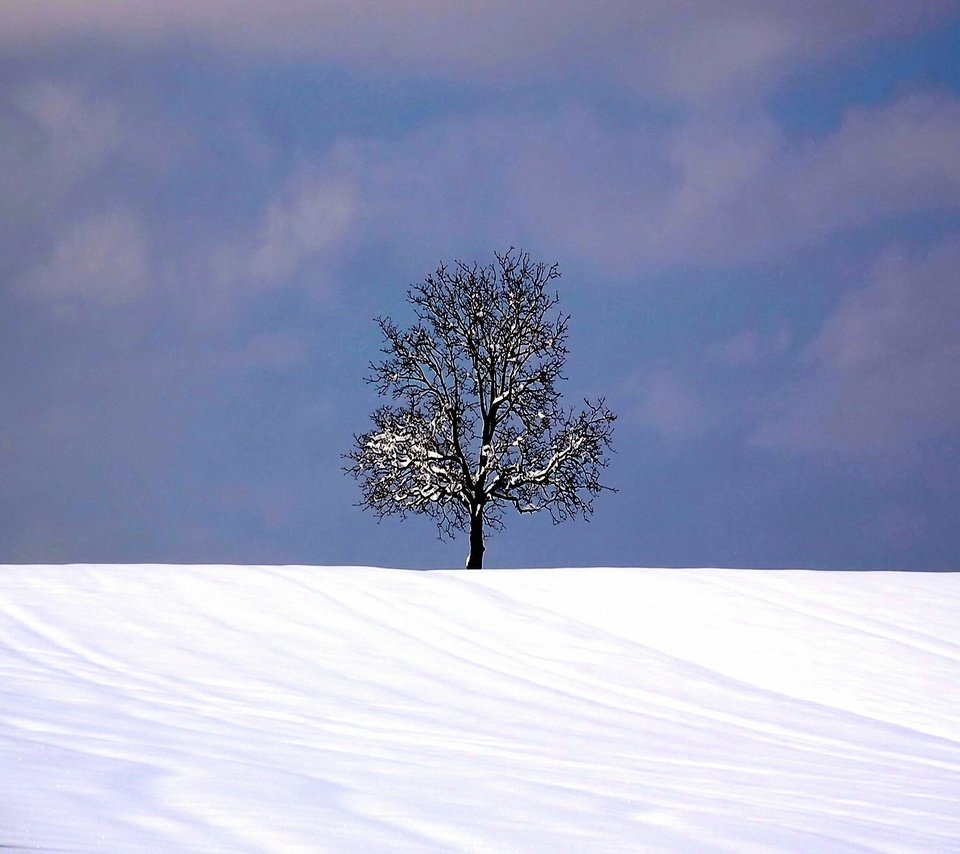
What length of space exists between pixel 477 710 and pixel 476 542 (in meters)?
12.6

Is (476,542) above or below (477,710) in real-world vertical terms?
above

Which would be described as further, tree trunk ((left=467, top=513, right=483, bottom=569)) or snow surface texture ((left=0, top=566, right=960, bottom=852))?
tree trunk ((left=467, top=513, right=483, bottom=569))

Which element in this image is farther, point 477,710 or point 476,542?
point 476,542

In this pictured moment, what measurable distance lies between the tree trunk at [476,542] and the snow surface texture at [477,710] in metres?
8.01

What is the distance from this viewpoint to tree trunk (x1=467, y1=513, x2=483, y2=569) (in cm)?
1886

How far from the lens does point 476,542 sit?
1897 centimetres

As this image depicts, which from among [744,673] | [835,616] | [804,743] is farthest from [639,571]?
[804,743]

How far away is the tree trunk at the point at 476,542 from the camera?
742 inches

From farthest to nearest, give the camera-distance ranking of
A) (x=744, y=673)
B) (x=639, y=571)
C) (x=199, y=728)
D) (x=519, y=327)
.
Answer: (x=519, y=327)
(x=639, y=571)
(x=744, y=673)
(x=199, y=728)

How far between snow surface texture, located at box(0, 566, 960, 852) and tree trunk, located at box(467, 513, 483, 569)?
26.3ft

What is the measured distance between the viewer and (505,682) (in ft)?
23.4

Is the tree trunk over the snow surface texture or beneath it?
over

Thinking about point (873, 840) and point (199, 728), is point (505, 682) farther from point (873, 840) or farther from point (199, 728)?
point (873, 840)

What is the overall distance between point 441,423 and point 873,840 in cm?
1544
